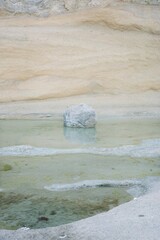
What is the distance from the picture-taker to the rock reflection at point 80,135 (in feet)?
28.7

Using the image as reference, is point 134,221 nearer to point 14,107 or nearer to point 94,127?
point 94,127

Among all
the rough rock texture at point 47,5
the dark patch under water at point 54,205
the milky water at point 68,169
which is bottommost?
the milky water at point 68,169

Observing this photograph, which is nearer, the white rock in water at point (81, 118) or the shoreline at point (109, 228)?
the shoreline at point (109, 228)

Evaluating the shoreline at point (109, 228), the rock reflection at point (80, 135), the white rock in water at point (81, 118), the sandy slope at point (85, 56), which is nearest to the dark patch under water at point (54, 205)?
the shoreline at point (109, 228)

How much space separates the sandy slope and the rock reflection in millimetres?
3215

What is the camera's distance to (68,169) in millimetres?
6438

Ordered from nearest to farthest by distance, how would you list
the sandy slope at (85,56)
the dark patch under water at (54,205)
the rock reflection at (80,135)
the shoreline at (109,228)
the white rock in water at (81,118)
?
the shoreline at (109,228)
the dark patch under water at (54,205)
the rock reflection at (80,135)
the white rock in water at (81,118)
the sandy slope at (85,56)

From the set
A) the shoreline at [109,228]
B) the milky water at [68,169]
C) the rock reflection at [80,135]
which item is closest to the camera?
the shoreline at [109,228]

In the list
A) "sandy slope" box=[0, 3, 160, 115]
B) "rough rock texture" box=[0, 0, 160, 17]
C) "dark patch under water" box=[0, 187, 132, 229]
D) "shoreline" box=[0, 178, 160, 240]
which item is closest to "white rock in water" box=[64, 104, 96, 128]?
"sandy slope" box=[0, 3, 160, 115]

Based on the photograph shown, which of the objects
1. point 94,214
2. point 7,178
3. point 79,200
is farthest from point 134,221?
point 7,178

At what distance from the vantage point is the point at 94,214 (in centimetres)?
456

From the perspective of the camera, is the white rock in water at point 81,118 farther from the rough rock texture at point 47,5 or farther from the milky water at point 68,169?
the rough rock texture at point 47,5

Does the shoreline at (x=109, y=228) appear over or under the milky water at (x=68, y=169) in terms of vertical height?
over

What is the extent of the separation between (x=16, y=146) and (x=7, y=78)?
625 cm
